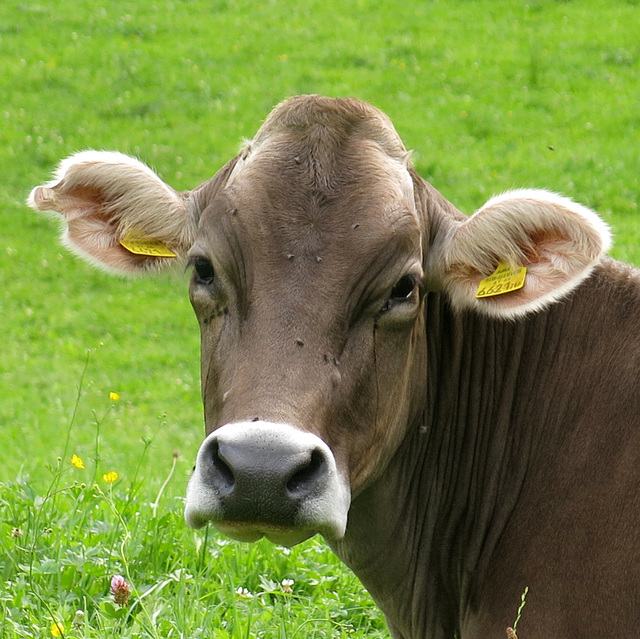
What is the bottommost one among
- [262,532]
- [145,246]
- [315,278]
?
[262,532]

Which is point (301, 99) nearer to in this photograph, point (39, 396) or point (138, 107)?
point (39, 396)

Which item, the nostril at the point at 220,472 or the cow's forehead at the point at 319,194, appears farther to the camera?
the cow's forehead at the point at 319,194

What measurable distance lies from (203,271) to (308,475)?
3.56 ft

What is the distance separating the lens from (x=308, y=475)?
364cm

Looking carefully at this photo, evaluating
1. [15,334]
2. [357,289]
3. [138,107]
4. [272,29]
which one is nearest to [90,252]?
[357,289]

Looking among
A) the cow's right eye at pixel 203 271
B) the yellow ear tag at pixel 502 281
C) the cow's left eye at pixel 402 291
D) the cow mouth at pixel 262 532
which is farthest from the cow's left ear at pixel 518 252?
the cow mouth at pixel 262 532

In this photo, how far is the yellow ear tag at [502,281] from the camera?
445 centimetres

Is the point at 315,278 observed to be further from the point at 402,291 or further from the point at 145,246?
the point at 145,246

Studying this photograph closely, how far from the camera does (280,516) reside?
3.62 m

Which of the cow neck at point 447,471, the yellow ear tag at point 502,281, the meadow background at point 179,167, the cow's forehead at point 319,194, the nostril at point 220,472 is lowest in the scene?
the meadow background at point 179,167

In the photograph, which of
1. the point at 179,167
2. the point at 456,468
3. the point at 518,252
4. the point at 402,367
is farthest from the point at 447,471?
the point at 179,167

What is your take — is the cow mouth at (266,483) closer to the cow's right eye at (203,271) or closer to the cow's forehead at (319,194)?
the cow's forehead at (319,194)

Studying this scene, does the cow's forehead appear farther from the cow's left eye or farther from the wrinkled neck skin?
the wrinkled neck skin

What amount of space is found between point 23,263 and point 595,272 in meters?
13.7
